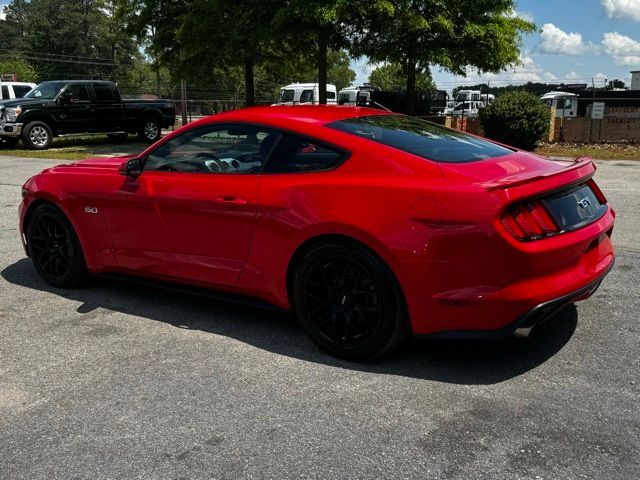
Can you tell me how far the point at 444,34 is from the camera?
1708 centimetres

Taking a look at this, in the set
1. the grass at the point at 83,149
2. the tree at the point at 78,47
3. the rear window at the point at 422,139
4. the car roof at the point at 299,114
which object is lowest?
the grass at the point at 83,149

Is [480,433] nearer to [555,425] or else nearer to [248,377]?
[555,425]

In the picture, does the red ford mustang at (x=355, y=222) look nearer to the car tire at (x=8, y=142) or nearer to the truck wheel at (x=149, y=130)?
the car tire at (x=8, y=142)

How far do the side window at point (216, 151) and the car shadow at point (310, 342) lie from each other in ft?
3.46

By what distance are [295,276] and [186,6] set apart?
19345 mm

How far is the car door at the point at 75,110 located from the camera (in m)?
19.5

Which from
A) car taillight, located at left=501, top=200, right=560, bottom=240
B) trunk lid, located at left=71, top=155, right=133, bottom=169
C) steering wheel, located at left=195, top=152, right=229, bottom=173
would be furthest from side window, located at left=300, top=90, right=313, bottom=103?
car taillight, located at left=501, top=200, right=560, bottom=240

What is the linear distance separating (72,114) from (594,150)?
15.5 metres

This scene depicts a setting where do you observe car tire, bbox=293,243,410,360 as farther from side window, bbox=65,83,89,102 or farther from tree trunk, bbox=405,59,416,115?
side window, bbox=65,83,89,102

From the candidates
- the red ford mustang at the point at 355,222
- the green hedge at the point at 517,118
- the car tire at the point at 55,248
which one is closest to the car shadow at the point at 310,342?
the car tire at the point at 55,248

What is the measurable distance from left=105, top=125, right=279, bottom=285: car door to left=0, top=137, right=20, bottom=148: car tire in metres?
16.8

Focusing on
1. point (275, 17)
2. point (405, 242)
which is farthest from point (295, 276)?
point (275, 17)

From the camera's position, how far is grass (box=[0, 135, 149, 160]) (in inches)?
695

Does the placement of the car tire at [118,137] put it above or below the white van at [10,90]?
below
